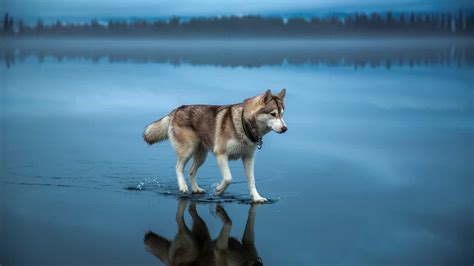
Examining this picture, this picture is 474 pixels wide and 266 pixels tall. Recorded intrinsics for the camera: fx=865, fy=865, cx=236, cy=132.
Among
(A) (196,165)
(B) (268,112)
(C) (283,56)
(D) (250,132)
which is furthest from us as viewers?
(C) (283,56)

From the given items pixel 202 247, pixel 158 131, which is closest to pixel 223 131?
pixel 158 131

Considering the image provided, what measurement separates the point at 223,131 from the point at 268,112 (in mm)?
755

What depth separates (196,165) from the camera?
1105cm

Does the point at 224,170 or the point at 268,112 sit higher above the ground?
the point at 268,112

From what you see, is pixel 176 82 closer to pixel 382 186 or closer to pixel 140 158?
pixel 140 158

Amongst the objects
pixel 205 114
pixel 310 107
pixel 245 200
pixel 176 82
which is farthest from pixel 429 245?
pixel 176 82

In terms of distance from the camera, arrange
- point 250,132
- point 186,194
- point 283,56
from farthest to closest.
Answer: point 283,56, point 186,194, point 250,132

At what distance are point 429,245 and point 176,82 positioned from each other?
20.6m

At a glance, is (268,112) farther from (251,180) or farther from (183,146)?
(183,146)

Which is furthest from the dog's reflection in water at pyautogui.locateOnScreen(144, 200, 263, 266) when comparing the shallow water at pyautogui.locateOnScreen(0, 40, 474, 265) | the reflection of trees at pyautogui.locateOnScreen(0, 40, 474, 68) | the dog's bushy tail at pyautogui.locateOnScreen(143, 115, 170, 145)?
the reflection of trees at pyautogui.locateOnScreen(0, 40, 474, 68)

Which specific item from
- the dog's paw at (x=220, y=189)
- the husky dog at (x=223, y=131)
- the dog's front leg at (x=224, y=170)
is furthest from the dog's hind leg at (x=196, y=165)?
the dog's front leg at (x=224, y=170)

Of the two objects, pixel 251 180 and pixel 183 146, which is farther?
pixel 183 146

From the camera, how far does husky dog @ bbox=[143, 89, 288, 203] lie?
32.7 feet

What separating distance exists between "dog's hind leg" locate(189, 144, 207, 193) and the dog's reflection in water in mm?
1639
